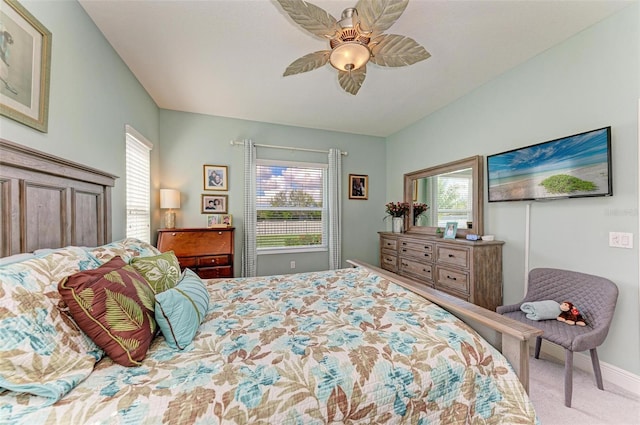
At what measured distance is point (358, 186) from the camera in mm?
4410

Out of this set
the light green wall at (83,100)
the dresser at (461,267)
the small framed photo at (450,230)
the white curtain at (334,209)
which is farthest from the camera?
the white curtain at (334,209)

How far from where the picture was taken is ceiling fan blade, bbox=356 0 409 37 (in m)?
1.33

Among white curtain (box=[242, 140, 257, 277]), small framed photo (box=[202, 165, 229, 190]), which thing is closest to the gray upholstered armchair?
white curtain (box=[242, 140, 257, 277])

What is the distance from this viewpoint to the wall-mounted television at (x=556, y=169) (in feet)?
6.15

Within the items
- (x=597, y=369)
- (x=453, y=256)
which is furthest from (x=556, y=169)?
(x=597, y=369)

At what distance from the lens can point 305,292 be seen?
1.86 metres

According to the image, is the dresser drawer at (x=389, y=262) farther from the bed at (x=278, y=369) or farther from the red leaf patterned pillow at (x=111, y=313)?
the red leaf patterned pillow at (x=111, y=313)

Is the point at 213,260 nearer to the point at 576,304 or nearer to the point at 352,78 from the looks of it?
the point at 352,78

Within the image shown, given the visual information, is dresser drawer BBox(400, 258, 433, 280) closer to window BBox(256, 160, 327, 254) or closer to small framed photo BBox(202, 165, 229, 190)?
window BBox(256, 160, 327, 254)

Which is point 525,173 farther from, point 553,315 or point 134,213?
point 134,213

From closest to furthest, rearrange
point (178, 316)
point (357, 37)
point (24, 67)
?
point (178, 316) < point (24, 67) < point (357, 37)

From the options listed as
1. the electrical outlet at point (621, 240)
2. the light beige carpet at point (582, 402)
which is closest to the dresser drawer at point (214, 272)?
the light beige carpet at point (582, 402)

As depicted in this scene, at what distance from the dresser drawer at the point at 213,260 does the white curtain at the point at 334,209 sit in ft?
5.56

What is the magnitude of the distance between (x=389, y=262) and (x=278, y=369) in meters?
3.22
